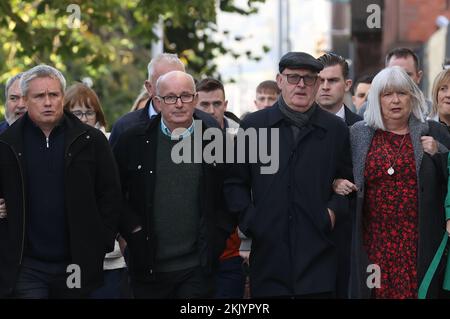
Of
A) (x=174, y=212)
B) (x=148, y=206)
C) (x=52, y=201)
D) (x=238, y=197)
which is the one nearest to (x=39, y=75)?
(x=52, y=201)

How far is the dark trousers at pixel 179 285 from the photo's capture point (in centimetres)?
831

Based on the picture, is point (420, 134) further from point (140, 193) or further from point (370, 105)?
point (140, 193)

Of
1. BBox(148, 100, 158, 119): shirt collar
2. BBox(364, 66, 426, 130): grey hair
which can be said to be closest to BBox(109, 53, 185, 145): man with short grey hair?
BBox(148, 100, 158, 119): shirt collar

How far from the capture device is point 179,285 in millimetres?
8375

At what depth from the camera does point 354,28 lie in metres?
35.6

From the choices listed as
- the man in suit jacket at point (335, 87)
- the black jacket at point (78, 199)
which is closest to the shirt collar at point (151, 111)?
the black jacket at point (78, 199)

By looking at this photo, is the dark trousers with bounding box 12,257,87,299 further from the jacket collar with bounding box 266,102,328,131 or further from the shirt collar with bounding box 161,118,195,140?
the jacket collar with bounding box 266,102,328,131

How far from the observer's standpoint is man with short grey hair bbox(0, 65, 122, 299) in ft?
26.3

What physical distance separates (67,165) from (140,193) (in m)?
0.58

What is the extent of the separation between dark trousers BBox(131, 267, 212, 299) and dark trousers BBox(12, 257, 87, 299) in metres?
0.59

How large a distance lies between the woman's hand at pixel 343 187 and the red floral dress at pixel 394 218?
215 mm

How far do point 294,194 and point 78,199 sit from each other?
1.41 m

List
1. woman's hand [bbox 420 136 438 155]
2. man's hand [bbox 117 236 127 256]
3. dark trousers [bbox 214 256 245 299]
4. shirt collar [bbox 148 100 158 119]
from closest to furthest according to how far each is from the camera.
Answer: woman's hand [bbox 420 136 438 155], man's hand [bbox 117 236 127 256], dark trousers [bbox 214 256 245 299], shirt collar [bbox 148 100 158 119]
